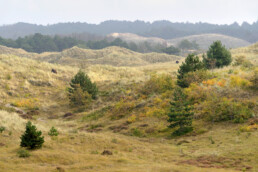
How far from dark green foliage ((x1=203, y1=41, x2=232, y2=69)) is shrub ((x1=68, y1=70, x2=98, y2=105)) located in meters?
19.7

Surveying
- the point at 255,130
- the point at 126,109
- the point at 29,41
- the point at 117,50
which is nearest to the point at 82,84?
the point at 126,109

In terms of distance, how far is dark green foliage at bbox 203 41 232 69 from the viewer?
42.7m

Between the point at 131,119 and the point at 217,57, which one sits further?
the point at 217,57

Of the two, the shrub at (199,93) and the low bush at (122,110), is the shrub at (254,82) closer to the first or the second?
the shrub at (199,93)

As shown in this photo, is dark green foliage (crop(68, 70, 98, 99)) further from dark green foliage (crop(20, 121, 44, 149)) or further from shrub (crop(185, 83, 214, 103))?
dark green foliage (crop(20, 121, 44, 149))

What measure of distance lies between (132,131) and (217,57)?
27.2m

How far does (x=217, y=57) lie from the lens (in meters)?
43.8

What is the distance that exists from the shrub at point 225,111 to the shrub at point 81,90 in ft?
67.4

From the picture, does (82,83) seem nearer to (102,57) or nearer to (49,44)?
(102,57)

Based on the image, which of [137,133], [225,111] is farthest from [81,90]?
A: [225,111]

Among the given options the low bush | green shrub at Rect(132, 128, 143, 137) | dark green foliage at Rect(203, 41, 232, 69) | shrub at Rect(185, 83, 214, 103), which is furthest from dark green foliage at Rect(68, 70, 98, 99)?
dark green foliage at Rect(203, 41, 232, 69)

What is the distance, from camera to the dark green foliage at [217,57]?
42656 millimetres

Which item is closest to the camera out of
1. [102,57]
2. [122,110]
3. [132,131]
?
[132,131]

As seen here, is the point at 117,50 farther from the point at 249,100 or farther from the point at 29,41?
the point at 249,100
